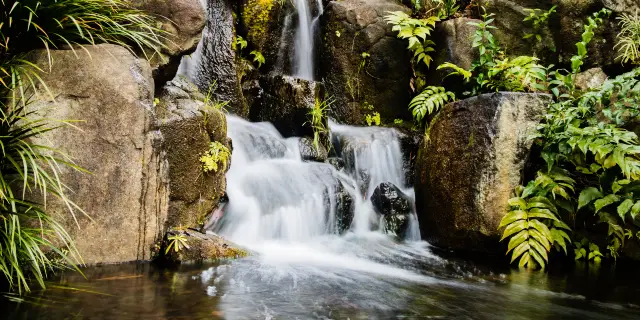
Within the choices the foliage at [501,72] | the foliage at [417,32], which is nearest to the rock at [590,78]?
the foliage at [501,72]

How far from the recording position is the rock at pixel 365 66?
8.96 metres

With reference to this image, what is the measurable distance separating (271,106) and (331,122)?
1667mm

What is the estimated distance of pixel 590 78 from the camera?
299 inches

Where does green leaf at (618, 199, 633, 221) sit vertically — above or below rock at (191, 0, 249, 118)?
below

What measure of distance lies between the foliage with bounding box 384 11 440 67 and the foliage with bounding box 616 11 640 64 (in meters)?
3.13

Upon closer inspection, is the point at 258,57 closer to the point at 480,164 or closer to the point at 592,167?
the point at 480,164

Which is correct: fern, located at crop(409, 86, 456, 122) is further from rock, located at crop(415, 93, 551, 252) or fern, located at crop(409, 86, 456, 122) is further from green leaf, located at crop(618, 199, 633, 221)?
green leaf, located at crop(618, 199, 633, 221)

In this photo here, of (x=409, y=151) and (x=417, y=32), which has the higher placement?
(x=417, y=32)

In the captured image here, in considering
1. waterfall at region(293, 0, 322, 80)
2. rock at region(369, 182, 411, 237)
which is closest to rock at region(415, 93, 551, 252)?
rock at region(369, 182, 411, 237)

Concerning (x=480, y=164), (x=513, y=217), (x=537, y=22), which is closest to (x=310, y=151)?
(x=480, y=164)

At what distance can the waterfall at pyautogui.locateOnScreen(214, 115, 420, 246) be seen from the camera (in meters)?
5.52

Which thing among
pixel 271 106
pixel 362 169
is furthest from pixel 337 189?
pixel 271 106

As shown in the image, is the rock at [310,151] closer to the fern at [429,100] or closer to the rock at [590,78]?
the fern at [429,100]

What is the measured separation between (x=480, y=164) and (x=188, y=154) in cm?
357
